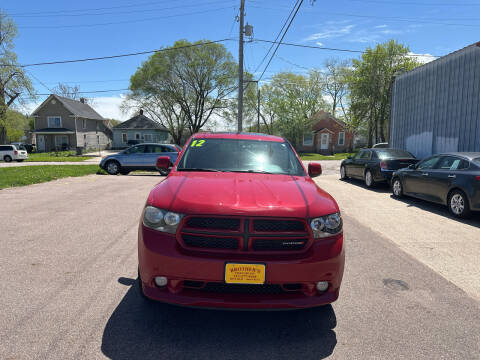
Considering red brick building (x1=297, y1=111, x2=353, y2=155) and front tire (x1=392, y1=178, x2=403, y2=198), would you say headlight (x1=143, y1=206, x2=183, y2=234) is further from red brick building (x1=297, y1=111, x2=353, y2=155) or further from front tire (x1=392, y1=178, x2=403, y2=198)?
red brick building (x1=297, y1=111, x2=353, y2=155)

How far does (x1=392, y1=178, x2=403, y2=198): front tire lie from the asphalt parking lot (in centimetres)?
399

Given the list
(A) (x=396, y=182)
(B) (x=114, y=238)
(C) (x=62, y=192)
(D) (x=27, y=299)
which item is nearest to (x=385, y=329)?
(D) (x=27, y=299)

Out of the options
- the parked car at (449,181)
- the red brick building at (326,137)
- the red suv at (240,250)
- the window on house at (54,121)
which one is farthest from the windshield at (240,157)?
the window on house at (54,121)

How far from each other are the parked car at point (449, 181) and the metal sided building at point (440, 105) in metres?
4.25

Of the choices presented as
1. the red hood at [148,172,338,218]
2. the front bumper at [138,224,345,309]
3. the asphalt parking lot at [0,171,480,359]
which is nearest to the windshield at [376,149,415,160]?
the asphalt parking lot at [0,171,480,359]

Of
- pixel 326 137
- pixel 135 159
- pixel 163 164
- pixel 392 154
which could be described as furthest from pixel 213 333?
pixel 326 137

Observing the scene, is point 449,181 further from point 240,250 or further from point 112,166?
point 112,166

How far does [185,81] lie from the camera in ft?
135

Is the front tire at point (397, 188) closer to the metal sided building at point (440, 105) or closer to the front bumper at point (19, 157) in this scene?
the metal sided building at point (440, 105)

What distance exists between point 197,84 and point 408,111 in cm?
3098

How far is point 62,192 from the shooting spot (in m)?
9.75

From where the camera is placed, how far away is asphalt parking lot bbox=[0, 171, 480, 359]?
7.98 ft

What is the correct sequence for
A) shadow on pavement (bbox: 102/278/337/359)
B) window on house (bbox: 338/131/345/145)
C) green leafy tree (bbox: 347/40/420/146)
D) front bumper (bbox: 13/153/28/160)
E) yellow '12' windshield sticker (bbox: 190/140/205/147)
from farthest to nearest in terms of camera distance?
window on house (bbox: 338/131/345/145), green leafy tree (bbox: 347/40/420/146), front bumper (bbox: 13/153/28/160), yellow '12' windshield sticker (bbox: 190/140/205/147), shadow on pavement (bbox: 102/278/337/359)

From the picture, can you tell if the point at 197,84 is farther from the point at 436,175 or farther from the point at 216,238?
the point at 216,238
